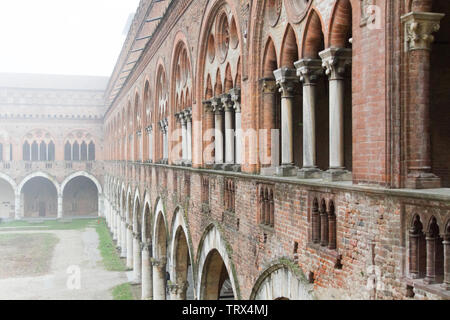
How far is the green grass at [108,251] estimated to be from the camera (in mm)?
25984

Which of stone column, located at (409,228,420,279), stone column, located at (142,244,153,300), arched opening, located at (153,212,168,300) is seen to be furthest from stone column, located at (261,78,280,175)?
stone column, located at (142,244,153,300)

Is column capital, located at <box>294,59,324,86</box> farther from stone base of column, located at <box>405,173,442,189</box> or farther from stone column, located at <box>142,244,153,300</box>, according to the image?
stone column, located at <box>142,244,153,300</box>

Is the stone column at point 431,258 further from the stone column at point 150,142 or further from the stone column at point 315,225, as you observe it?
the stone column at point 150,142

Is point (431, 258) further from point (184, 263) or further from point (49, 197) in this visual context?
point (49, 197)

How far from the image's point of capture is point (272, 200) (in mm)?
6746

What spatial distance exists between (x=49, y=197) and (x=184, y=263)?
33522 millimetres

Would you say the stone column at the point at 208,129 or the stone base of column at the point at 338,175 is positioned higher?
the stone column at the point at 208,129

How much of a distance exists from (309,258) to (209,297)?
567 centimetres

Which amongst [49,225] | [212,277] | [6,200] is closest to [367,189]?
[212,277]

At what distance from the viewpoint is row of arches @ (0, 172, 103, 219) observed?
136 feet

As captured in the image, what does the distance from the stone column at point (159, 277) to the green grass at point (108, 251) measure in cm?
805

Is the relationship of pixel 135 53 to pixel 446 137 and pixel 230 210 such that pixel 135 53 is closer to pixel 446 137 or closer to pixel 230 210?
pixel 230 210

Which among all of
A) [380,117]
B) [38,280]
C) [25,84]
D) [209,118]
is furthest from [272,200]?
[25,84]

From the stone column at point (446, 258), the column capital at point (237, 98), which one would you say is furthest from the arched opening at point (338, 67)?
the column capital at point (237, 98)
